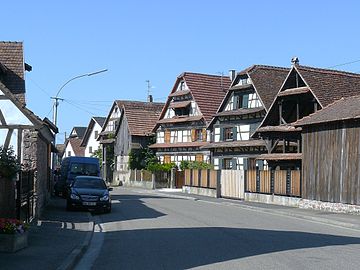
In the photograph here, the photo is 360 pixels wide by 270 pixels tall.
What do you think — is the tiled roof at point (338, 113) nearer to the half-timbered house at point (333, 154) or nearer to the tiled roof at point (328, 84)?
the half-timbered house at point (333, 154)

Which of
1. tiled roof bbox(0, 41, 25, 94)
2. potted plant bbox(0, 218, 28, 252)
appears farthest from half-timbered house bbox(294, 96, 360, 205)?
potted plant bbox(0, 218, 28, 252)

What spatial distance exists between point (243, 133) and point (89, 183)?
2876 centimetres

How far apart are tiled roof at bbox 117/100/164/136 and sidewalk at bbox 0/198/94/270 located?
51191 mm

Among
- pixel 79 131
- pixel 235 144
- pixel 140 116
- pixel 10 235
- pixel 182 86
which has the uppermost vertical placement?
pixel 182 86

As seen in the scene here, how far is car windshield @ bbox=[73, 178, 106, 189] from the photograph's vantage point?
28461mm

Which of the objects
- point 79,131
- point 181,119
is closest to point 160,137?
point 181,119

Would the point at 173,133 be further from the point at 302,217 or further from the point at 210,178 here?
the point at 302,217

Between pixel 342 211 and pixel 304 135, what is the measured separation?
558cm

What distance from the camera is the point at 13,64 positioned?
91.7 feet

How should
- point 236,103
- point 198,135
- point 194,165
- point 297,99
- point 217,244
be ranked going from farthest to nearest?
point 198,135 < point 194,165 < point 236,103 < point 297,99 < point 217,244

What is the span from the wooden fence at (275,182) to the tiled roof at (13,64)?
1552 centimetres

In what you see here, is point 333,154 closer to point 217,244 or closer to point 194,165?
point 217,244

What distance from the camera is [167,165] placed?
209 feet

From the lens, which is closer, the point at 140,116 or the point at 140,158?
the point at 140,158
